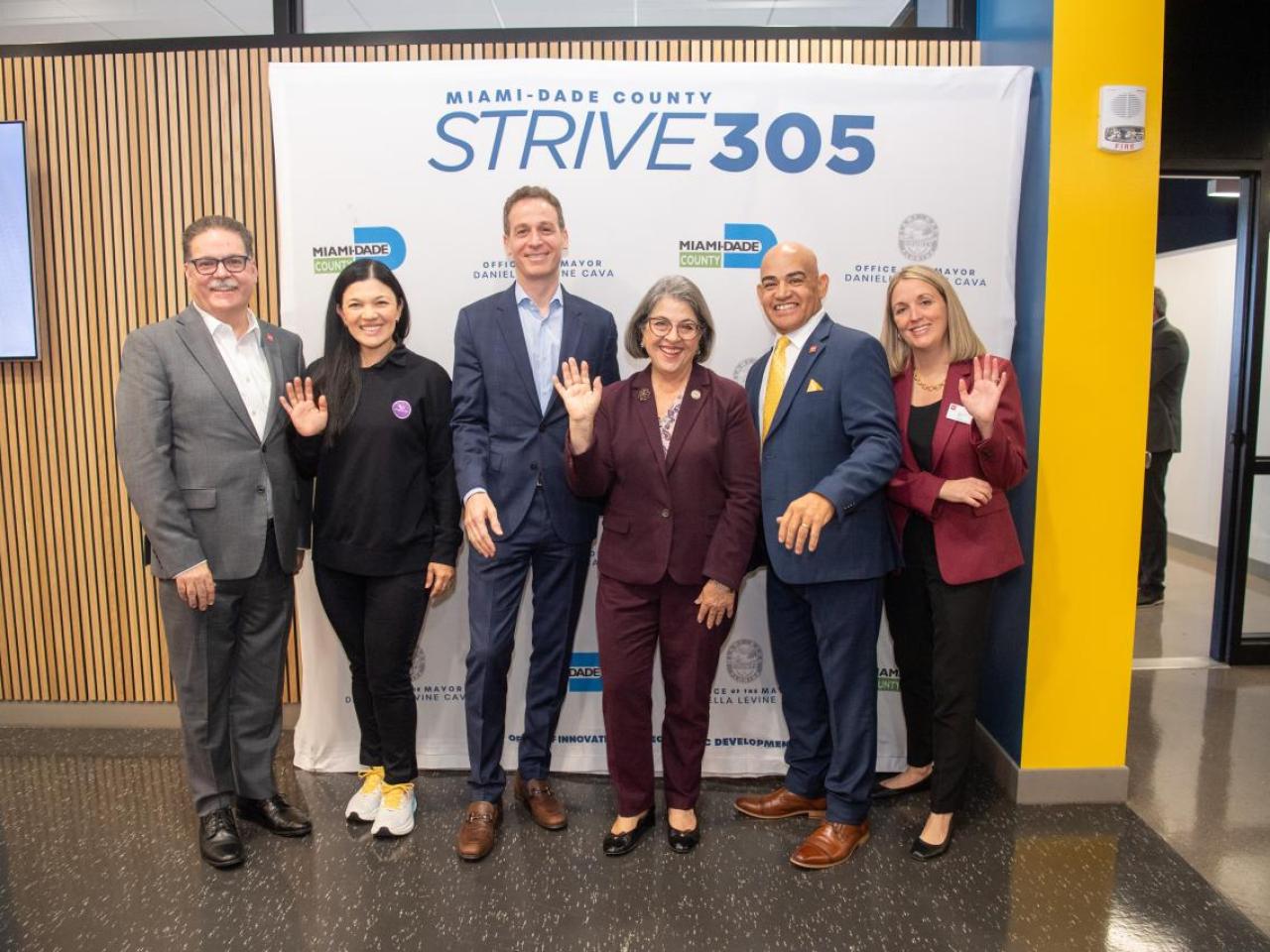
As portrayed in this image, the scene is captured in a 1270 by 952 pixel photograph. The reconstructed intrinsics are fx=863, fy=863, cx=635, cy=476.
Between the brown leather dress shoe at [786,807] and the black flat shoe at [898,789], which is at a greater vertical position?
the brown leather dress shoe at [786,807]

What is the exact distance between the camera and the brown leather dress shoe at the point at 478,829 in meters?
2.83

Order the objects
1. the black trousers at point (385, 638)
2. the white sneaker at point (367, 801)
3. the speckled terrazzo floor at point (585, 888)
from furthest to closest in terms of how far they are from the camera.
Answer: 1. the white sneaker at point (367, 801)
2. the black trousers at point (385, 638)
3. the speckled terrazzo floor at point (585, 888)

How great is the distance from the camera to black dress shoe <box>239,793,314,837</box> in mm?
2986

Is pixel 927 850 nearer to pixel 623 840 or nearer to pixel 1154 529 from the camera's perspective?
pixel 623 840

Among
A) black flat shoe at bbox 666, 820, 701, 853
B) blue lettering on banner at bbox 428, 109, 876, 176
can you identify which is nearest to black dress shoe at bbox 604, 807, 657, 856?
black flat shoe at bbox 666, 820, 701, 853

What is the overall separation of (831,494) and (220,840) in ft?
7.48

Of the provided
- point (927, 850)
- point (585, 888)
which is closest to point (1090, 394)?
point (927, 850)

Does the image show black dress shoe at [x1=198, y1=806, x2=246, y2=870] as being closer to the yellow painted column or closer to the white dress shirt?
the white dress shirt

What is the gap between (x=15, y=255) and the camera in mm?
3615

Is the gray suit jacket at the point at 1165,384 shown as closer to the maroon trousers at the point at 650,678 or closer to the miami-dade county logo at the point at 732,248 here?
the miami-dade county logo at the point at 732,248

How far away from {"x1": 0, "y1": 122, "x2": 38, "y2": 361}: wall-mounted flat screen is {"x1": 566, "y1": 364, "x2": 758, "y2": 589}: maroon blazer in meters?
2.61

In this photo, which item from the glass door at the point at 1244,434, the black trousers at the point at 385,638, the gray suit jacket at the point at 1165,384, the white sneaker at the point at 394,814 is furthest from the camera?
the gray suit jacket at the point at 1165,384

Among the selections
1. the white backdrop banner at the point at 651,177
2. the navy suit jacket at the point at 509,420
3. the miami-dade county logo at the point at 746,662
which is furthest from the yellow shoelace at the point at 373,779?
the miami-dade county logo at the point at 746,662

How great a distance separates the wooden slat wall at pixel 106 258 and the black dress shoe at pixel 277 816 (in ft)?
2.76
